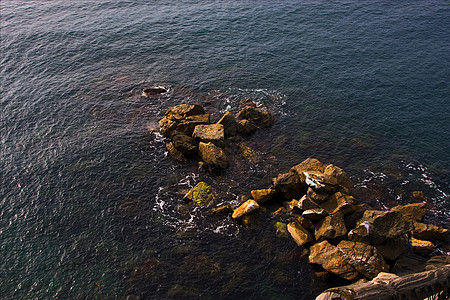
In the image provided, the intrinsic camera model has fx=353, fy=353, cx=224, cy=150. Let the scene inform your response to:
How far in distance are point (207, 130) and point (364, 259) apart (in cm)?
3008

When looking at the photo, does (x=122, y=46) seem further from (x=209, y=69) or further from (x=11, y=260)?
(x=11, y=260)

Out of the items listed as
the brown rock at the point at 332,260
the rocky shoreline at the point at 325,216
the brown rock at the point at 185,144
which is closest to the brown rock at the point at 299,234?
the rocky shoreline at the point at 325,216

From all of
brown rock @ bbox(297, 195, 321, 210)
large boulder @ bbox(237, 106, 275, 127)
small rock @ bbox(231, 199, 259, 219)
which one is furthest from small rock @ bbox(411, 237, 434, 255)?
large boulder @ bbox(237, 106, 275, 127)

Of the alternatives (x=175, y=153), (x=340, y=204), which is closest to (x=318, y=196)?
(x=340, y=204)

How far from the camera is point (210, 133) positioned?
185ft

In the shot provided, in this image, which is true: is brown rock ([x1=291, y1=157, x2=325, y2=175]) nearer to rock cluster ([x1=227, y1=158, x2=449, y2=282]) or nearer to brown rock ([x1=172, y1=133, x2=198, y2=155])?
rock cluster ([x1=227, y1=158, x2=449, y2=282])

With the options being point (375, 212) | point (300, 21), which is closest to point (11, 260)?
point (375, 212)

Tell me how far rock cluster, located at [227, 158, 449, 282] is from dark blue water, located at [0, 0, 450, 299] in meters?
2.86

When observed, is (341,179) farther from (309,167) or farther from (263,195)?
(263,195)

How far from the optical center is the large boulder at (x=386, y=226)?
4081 cm

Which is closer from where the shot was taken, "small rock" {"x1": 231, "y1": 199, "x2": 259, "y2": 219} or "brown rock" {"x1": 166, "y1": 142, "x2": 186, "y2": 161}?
"small rock" {"x1": 231, "y1": 199, "x2": 259, "y2": 219}

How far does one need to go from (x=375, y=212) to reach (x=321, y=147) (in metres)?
18.1

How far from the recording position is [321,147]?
58469 mm

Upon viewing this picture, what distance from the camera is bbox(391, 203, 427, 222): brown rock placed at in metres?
45.2
